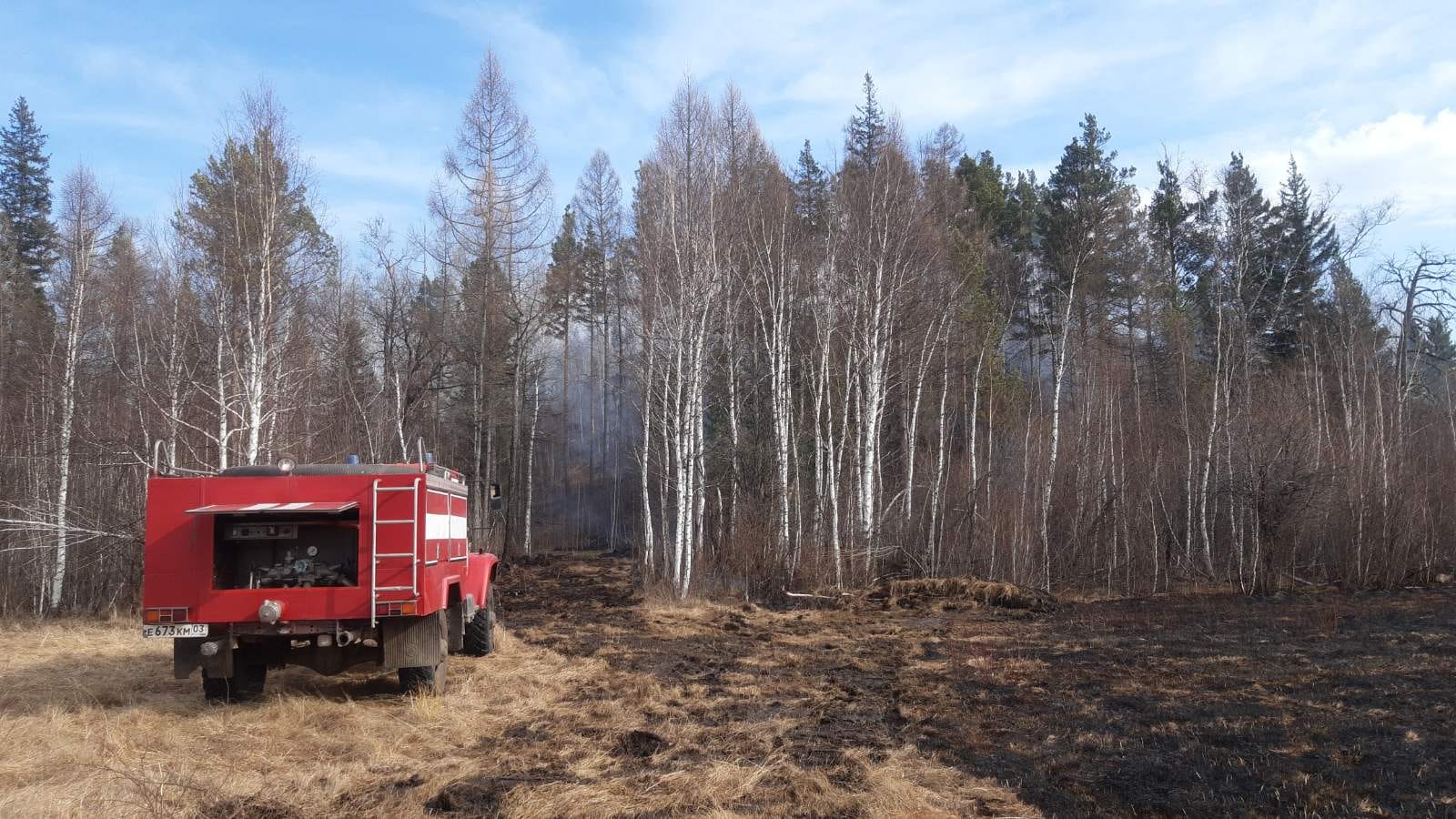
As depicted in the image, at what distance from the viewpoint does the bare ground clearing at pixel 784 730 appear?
5.66 metres

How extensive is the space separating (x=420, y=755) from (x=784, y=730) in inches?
113

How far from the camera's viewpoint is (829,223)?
845 inches

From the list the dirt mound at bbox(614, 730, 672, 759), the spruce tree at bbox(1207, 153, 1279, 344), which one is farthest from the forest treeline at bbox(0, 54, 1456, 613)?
the dirt mound at bbox(614, 730, 672, 759)

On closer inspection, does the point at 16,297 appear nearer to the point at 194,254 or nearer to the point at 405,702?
the point at 194,254

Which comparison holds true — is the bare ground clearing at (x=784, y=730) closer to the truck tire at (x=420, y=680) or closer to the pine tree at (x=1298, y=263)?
the truck tire at (x=420, y=680)

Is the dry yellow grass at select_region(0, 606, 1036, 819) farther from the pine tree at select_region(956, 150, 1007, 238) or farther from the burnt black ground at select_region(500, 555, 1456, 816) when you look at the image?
the pine tree at select_region(956, 150, 1007, 238)

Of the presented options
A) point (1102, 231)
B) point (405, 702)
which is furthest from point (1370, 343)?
point (405, 702)

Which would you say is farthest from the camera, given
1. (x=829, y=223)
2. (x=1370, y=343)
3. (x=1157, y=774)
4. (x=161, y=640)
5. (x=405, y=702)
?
(x=1370, y=343)

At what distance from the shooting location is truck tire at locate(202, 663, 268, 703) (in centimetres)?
848

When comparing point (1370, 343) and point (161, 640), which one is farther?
point (1370, 343)

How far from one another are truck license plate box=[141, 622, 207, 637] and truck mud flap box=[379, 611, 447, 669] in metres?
1.35

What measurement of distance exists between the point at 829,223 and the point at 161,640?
50.1 ft

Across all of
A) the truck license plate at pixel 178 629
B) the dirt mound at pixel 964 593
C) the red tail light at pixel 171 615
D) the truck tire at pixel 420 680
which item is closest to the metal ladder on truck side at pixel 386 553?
the truck tire at pixel 420 680

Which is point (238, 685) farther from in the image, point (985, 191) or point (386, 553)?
point (985, 191)
